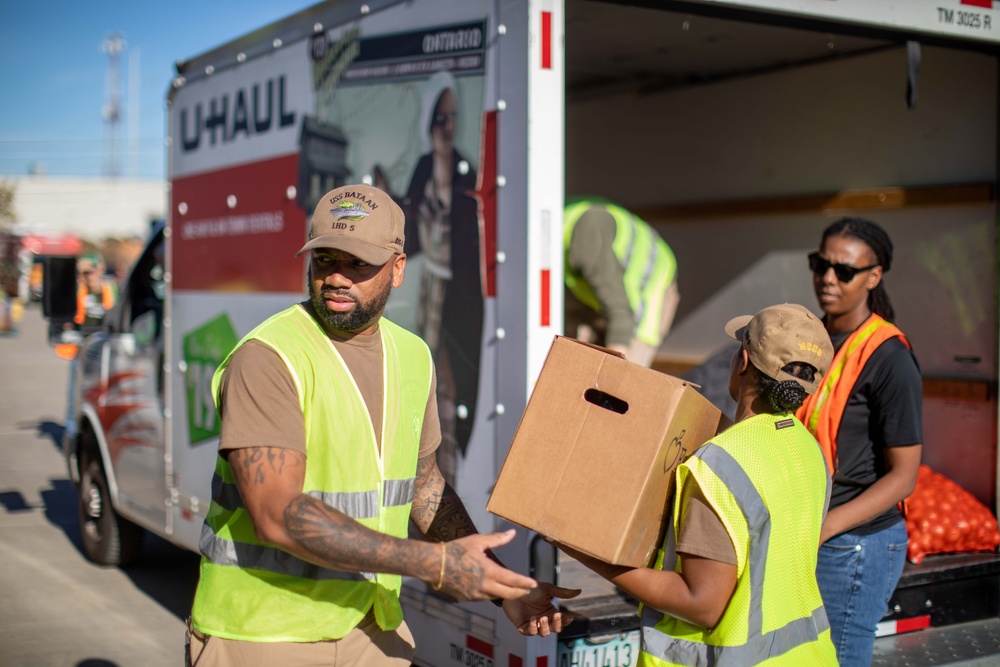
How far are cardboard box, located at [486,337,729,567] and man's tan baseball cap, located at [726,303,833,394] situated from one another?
16 cm

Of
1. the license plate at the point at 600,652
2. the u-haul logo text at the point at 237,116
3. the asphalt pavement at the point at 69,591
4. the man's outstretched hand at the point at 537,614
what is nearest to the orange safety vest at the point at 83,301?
the asphalt pavement at the point at 69,591

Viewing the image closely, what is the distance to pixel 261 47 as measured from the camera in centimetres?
446

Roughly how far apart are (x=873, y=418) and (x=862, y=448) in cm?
9

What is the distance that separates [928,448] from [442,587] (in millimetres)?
3294

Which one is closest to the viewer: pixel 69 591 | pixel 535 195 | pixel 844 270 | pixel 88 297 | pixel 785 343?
pixel 785 343

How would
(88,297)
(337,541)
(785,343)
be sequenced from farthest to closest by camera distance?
(88,297) → (785,343) → (337,541)

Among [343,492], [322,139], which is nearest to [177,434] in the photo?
[322,139]

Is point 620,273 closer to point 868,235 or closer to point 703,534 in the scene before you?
point 868,235

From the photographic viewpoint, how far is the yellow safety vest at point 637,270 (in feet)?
14.7

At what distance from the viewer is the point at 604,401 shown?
2.30 meters

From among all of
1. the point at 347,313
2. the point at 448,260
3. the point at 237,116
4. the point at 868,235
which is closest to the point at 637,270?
the point at 868,235

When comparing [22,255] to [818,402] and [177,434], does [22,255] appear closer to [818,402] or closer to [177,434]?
[177,434]

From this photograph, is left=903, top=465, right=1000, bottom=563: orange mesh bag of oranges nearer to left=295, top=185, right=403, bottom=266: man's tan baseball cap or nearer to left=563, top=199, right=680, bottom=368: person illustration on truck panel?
left=563, top=199, right=680, bottom=368: person illustration on truck panel

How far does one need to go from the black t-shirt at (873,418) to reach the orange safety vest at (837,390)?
0.02 meters
